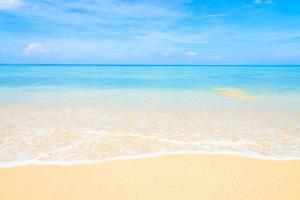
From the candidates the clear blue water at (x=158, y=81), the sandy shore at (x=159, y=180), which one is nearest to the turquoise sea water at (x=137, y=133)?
the sandy shore at (x=159, y=180)

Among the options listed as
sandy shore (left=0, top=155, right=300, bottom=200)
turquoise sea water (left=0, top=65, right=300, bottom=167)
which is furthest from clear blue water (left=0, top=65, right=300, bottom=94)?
sandy shore (left=0, top=155, right=300, bottom=200)

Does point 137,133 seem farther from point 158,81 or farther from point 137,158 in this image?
point 158,81

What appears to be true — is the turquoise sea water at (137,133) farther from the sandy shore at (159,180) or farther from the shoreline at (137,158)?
the sandy shore at (159,180)

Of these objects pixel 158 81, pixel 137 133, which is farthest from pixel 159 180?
pixel 158 81

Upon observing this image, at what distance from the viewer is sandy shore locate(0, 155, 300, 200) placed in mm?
2576

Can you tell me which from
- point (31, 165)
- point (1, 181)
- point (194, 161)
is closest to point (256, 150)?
point (194, 161)

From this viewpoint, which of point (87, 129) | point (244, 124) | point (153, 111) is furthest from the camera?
point (153, 111)

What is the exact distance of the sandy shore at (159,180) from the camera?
8.45 ft

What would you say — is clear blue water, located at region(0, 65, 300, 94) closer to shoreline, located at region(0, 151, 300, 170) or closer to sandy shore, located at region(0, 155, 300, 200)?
shoreline, located at region(0, 151, 300, 170)

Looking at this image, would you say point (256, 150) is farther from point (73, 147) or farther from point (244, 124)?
point (73, 147)

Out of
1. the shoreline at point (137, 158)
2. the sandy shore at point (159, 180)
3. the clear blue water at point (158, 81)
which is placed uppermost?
the clear blue water at point (158, 81)

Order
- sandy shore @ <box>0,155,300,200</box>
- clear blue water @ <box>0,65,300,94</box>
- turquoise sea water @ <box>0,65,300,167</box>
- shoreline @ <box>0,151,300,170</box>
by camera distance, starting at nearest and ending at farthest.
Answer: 1. sandy shore @ <box>0,155,300,200</box>
2. shoreline @ <box>0,151,300,170</box>
3. turquoise sea water @ <box>0,65,300,167</box>
4. clear blue water @ <box>0,65,300,94</box>

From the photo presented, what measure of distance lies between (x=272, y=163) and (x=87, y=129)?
13.5 ft

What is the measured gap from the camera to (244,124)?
5562mm
